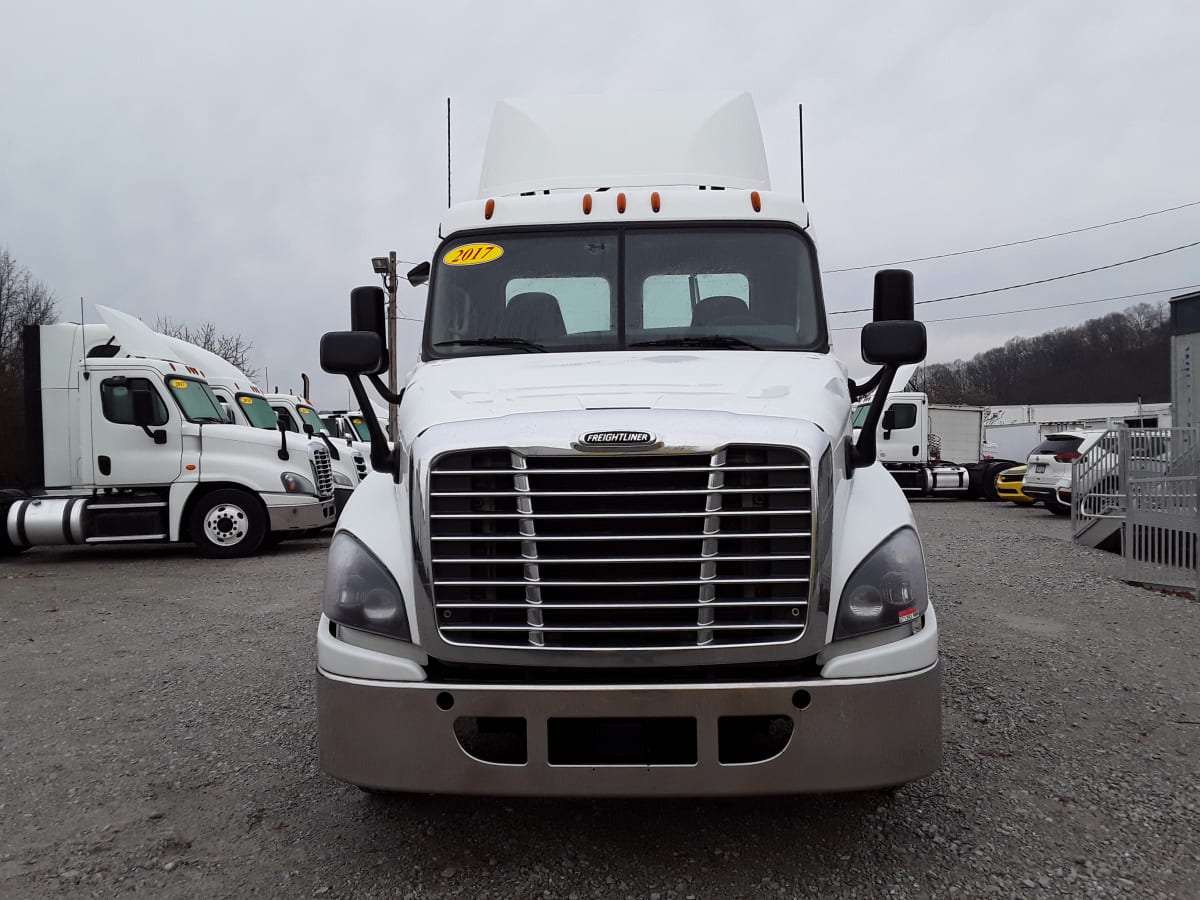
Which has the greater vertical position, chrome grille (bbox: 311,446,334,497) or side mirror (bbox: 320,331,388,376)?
side mirror (bbox: 320,331,388,376)

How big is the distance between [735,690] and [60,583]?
32.9 feet

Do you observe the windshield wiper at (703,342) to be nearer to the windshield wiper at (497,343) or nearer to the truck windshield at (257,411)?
the windshield wiper at (497,343)

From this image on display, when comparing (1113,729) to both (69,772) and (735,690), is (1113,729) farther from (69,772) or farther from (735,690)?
(69,772)

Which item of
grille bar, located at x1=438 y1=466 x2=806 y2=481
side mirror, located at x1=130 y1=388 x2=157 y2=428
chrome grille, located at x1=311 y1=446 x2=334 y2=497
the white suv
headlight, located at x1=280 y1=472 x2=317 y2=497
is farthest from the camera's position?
the white suv

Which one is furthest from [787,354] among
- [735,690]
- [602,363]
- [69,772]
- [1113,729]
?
[69,772]

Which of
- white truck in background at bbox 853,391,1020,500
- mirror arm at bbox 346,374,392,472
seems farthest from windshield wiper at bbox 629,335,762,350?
white truck in background at bbox 853,391,1020,500

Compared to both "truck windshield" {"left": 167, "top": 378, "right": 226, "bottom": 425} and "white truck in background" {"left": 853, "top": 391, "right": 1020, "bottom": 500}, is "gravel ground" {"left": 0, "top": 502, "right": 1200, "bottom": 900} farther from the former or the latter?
"white truck in background" {"left": 853, "top": 391, "right": 1020, "bottom": 500}

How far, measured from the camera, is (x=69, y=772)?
414 cm

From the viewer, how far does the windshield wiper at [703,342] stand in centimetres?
401

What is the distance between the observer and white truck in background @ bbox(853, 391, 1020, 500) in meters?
21.5

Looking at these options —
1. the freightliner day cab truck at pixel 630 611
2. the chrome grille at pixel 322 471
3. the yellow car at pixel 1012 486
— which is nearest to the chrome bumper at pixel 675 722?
the freightliner day cab truck at pixel 630 611

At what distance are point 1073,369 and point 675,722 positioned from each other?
7282 centimetres

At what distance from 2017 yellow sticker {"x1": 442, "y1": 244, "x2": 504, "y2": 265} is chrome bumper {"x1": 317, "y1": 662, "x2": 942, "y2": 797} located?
230cm

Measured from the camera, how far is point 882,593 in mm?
2955
